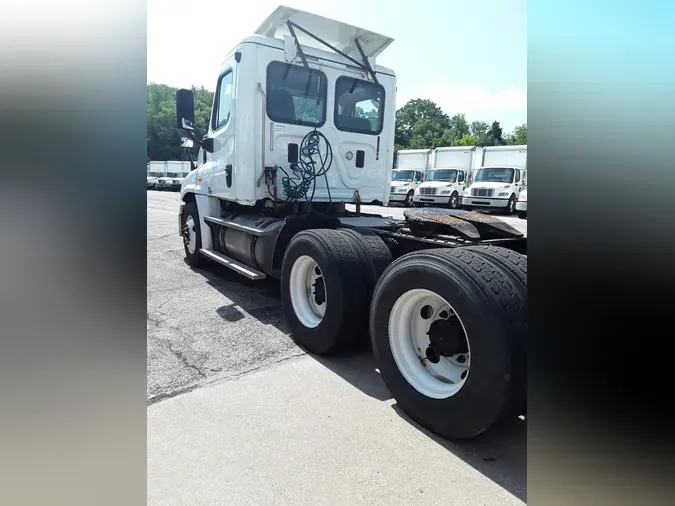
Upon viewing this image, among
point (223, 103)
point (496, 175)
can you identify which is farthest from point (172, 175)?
point (223, 103)

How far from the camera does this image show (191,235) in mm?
7766

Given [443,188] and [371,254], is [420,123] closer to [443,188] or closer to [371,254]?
[443,188]

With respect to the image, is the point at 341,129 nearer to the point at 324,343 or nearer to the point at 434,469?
the point at 324,343

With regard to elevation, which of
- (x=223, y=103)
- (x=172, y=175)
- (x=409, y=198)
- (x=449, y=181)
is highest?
(x=172, y=175)

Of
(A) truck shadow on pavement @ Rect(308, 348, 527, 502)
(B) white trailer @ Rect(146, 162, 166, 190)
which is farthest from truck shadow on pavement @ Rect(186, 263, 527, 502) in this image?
(B) white trailer @ Rect(146, 162, 166, 190)

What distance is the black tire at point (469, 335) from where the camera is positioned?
8.04 ft

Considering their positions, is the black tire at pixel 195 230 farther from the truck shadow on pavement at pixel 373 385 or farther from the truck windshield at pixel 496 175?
the truck windshield at pixel 496 175

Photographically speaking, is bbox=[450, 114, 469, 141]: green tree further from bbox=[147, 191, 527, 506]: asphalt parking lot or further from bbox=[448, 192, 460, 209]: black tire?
bbox=[147, 191, 527, 506]: asphalt parking lot

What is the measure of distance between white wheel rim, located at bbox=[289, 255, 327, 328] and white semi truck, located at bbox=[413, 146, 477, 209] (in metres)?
19.3

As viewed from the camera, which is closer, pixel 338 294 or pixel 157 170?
pixel 338 294

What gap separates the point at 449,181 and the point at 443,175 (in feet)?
2.10
